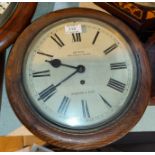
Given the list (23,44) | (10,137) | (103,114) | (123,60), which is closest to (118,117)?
(103,114)

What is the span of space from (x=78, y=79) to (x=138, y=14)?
24cm

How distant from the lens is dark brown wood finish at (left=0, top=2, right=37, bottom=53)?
735 mm

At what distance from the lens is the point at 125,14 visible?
79 centimetres

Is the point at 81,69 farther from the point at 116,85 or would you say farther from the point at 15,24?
the point at 15,24

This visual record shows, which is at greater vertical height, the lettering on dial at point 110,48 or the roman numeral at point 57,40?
the roman numeral at point 57,40

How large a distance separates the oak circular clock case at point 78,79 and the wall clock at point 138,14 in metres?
0.08

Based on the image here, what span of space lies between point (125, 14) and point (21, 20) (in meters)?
0.28

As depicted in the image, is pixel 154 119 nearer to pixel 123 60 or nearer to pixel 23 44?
pixel 123 60

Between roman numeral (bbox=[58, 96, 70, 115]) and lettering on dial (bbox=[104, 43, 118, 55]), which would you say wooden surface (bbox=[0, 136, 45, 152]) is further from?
lettering on dial (bbox=[104, 43, 118, 55])

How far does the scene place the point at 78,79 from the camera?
2.33 feet

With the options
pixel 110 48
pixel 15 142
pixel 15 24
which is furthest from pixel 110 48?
pixel 15 142

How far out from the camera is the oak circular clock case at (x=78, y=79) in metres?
0.67

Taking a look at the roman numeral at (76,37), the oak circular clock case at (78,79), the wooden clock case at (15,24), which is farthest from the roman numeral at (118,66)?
the wooden clock case at (15,24)

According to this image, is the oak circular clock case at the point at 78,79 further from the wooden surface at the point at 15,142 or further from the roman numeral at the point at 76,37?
the wooden surface at the point at 15,142
